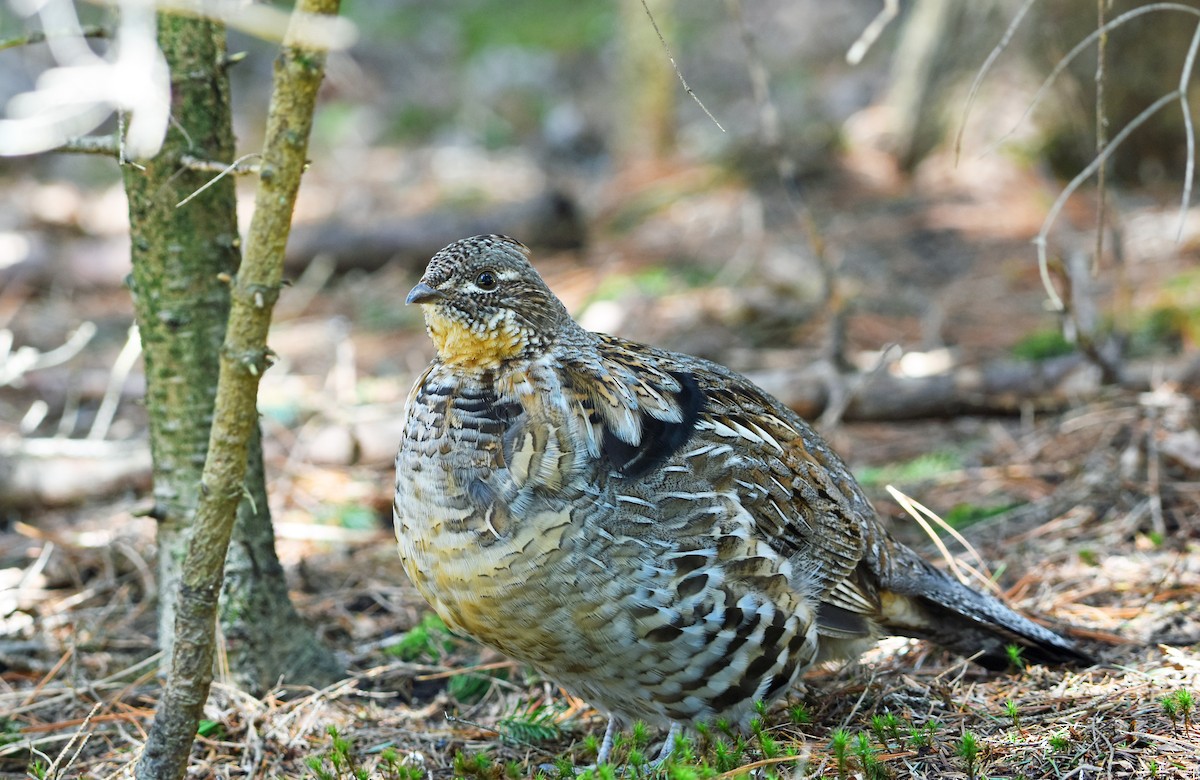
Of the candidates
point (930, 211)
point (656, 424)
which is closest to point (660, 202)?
point (930, 211)

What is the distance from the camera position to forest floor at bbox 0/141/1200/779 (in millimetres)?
3350

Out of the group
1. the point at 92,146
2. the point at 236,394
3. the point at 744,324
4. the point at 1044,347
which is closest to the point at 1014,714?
the point at 236,394

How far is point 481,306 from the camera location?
11.2ft

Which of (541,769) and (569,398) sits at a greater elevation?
(569,398)

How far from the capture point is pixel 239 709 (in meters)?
3.78

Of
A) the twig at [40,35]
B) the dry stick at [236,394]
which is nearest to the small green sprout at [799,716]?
the dry stick at [236,394]

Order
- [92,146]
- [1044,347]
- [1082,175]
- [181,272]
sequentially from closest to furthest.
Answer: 1. [92,146]
2. [1082,175]
3. [181,272]
4. [1044,347]

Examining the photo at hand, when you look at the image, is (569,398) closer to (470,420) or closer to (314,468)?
(470,420)

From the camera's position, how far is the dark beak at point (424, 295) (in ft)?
10.9

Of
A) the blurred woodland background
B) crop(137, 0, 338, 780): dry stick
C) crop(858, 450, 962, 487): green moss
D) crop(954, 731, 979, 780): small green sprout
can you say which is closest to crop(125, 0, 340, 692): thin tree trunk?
the blurred woodland background

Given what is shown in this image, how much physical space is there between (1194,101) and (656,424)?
8596mm

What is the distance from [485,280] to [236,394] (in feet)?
3.04

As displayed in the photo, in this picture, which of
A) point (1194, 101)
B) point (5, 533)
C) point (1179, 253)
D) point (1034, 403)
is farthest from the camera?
point (1194, 101)

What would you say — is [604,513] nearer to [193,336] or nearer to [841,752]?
[841,752]
